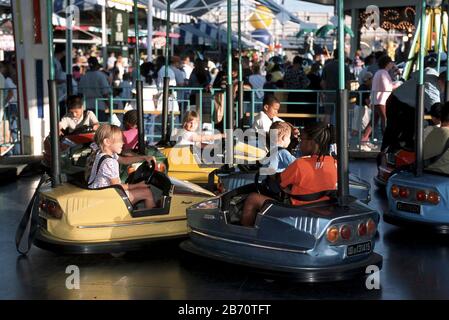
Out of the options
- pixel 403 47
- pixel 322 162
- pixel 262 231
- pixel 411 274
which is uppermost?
pixel 403 47

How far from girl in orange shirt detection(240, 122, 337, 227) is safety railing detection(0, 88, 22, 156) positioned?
6.82 metres

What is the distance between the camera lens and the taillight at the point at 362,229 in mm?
5117

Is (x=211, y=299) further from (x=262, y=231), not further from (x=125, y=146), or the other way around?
(x=125, y=146)

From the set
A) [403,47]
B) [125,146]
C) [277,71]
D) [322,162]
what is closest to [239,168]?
[125,146]

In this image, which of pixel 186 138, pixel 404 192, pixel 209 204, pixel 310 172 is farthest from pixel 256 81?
pixel 310 172

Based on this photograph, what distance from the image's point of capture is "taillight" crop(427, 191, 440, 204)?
6348 mm

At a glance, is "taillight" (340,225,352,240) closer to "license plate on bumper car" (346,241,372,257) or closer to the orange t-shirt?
"license plate on bumper car" (346,241,372,257)

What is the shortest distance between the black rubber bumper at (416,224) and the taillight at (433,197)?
0.19 metres

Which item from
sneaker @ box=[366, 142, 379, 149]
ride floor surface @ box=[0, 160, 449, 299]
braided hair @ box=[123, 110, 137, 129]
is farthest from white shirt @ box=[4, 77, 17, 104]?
ride floor surface @ box=[0, 160, 449, 299]

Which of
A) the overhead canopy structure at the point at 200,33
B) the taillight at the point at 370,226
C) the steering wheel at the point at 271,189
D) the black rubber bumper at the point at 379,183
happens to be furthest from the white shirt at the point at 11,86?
the overhead canopy structure at the point at 200,33

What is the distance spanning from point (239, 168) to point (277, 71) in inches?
322

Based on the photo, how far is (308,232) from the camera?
196 inches

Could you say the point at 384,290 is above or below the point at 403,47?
below

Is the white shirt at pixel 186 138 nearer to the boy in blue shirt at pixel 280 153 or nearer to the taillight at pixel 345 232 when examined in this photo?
the boy in blue shirt at pixel 280 153
